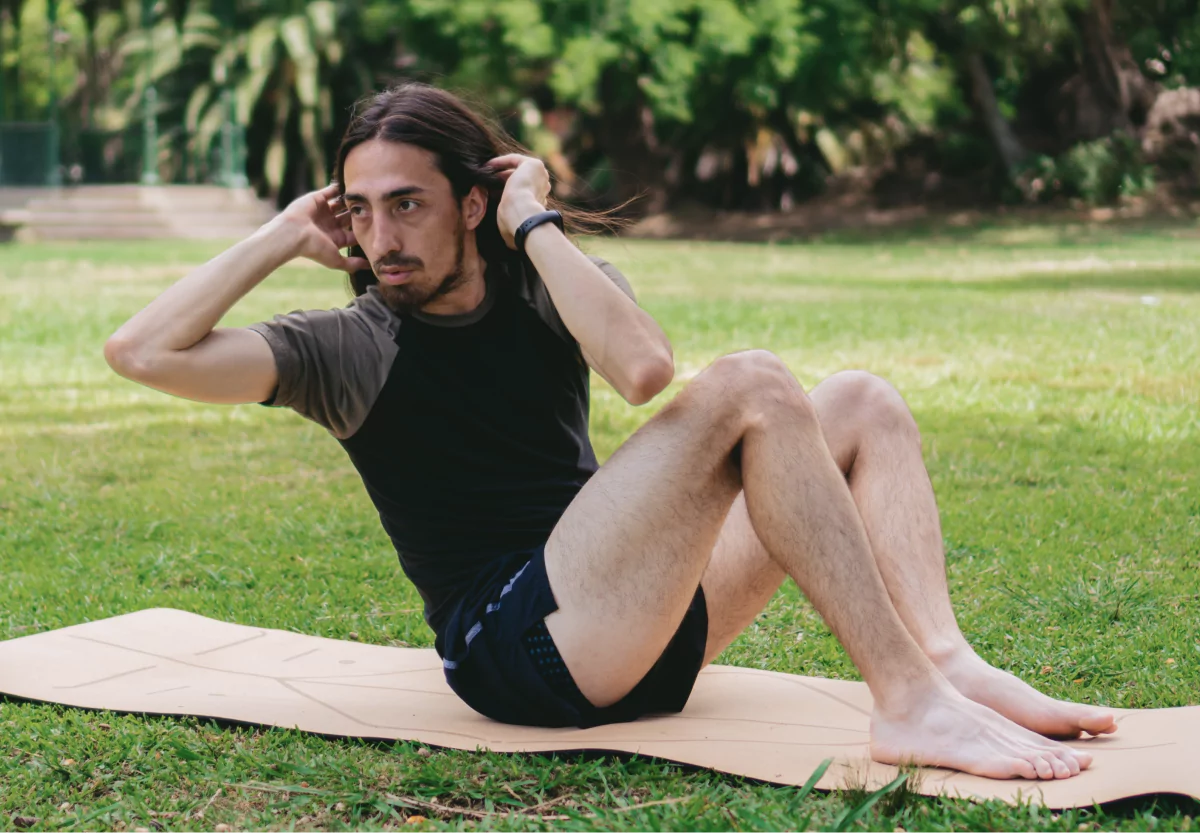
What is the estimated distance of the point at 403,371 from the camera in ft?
11.0

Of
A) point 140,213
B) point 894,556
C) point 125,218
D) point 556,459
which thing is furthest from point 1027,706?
point 140,213

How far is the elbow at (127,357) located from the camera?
329 cm

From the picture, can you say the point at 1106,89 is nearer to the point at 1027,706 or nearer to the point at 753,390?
the point at 1027,706

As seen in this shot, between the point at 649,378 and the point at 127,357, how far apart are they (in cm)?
119

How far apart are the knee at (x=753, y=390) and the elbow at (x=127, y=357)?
4.16 ft

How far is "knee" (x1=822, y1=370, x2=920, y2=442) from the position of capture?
3473 millimetres

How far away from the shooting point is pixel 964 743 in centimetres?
297

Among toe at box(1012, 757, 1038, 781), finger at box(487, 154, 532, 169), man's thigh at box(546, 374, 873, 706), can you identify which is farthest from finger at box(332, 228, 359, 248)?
toe at box(1012, 757, 1038, 781)

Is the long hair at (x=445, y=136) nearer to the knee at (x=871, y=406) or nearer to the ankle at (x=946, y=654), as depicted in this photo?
the knee at (x=871, y=406)

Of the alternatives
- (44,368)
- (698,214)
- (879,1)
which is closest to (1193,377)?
(44,368)

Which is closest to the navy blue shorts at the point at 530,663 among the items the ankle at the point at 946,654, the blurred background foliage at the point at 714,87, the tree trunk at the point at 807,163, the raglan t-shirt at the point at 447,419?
the raglan t-shirt at the point at 447,419

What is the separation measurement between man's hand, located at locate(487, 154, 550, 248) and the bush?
932 inches

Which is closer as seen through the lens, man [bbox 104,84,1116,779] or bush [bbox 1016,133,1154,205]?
man [bbox 104,84,1116,779]

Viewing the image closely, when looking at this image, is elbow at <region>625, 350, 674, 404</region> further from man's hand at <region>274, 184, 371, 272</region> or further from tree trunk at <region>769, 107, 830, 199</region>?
tree trunk at <region>769, 107, 830, 199</region>
